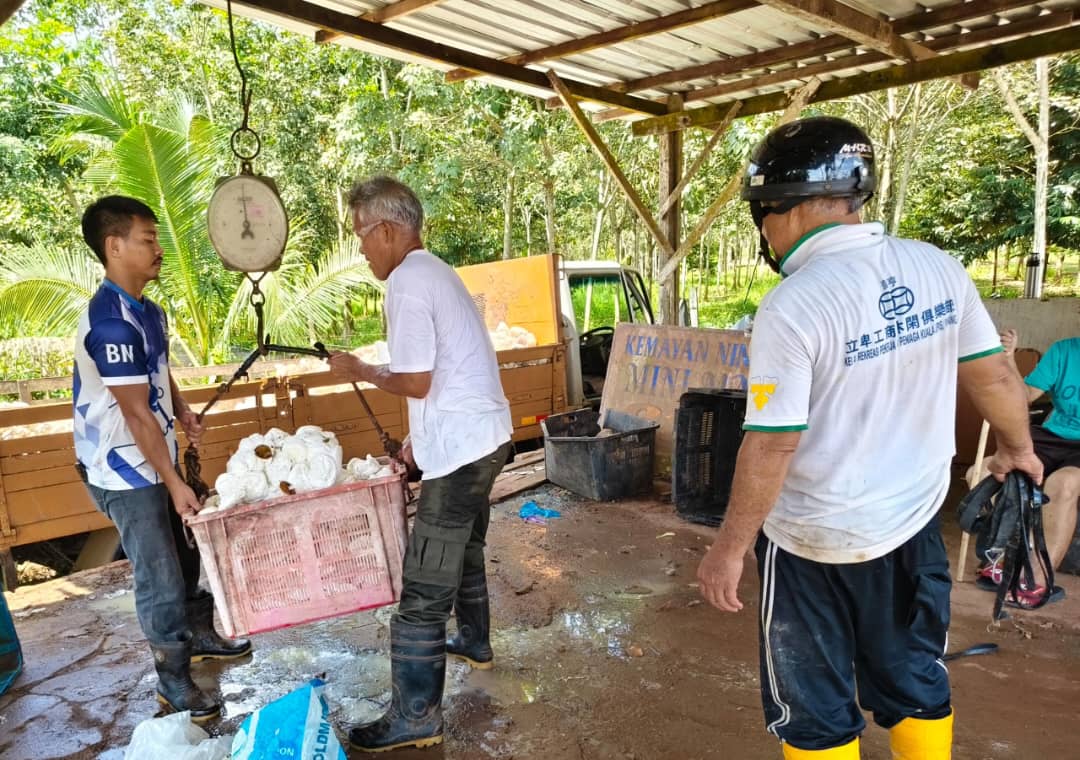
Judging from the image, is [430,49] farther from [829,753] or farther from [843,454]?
[829,753]

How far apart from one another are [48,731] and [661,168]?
6452 millimetres

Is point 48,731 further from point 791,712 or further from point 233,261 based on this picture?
point 791,712

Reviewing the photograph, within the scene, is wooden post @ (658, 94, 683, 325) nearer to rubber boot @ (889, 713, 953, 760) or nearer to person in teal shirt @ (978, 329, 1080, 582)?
person in teal shirt @ (978, 329, 1080, 582)

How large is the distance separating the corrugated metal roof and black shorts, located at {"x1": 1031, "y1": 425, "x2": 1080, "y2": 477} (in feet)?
8.92

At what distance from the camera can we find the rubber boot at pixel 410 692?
8.64 ft

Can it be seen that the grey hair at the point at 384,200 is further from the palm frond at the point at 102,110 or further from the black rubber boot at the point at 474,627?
the palm frond at the point at 102,110

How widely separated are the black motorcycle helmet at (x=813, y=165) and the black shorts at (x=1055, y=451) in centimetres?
321

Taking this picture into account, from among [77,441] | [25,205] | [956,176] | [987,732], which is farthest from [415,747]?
[956,176]

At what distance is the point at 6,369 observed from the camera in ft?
29.5

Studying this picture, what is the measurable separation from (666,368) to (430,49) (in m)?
3.27

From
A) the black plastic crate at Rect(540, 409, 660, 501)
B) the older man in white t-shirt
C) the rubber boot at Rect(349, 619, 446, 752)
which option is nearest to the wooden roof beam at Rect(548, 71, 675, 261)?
the black plastic crate at Rect(540, 409, 660, 501)

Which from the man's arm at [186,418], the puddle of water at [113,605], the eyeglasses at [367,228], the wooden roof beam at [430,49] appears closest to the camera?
the eyeglasses at [367,228]

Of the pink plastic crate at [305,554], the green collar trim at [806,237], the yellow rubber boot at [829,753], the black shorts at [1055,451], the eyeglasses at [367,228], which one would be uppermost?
the eyeglasses at [367,228]

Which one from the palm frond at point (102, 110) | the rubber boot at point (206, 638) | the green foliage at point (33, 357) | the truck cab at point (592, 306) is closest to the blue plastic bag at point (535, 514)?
the truck cab at point (592, 306)
